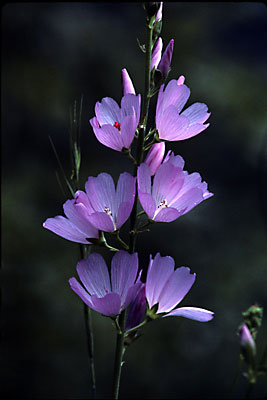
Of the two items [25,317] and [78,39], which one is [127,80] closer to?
[25,317]

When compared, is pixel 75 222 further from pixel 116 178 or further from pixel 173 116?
pixel 116 178

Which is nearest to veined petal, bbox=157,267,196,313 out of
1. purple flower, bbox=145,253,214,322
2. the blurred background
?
purple flower, bbox=145,253,214,322

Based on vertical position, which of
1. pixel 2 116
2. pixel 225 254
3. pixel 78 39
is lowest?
pixel 225 254

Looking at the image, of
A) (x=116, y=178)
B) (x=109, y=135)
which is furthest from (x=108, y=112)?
(x=116, y=178)

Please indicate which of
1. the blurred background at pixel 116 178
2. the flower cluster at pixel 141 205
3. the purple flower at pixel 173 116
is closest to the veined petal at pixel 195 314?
the flower cluster at pixel 141 205

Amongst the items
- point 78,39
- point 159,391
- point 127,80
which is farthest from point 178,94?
point 78,39

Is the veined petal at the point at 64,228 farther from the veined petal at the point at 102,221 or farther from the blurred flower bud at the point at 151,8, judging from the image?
the blurred flower bud at the point at 151,8
